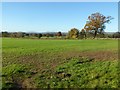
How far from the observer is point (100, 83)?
13328mm

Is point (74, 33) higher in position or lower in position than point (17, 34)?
higher

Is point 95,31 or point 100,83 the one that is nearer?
point 100,83

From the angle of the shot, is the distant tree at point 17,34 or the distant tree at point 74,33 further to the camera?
the distant tree at point 74,33

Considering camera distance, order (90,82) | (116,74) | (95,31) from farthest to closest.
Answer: (95,31) → (116,74) → (90,82)

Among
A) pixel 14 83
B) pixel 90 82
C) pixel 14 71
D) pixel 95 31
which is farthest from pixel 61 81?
pixel 95 31

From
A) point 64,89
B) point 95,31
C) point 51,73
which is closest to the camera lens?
point 64,89

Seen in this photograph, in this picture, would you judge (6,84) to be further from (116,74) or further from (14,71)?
(116,74)

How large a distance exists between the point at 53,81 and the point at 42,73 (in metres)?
2.03

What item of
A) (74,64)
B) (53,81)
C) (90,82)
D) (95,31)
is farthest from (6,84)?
(95,31)

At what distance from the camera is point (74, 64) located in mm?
18031

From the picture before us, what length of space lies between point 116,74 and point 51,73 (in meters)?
4.17

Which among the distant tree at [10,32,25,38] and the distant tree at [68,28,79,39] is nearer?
the distant tree at [10,32,25,38]

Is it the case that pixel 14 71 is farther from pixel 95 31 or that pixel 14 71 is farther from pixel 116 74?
pixel 95 31

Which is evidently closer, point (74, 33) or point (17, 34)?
point (17, 34)
